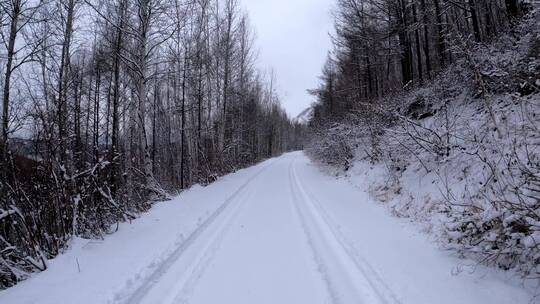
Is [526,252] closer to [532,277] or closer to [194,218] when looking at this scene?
[532,277]

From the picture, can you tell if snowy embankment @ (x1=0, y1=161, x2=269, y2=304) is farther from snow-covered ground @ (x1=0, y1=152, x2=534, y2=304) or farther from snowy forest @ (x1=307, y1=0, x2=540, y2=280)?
snowy forest @ (x1=307, y1=0, x2=540, y2=280)

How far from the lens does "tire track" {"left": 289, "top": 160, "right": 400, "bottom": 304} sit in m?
3.66

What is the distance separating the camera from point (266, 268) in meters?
4.62

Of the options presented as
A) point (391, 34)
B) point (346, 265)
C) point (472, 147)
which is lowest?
point (346, 265)

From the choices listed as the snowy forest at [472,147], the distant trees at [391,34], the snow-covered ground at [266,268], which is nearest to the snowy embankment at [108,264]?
the snow-covered ground at [266,268]

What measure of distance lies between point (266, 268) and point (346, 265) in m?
1.13

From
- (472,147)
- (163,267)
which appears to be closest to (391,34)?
(472,147)

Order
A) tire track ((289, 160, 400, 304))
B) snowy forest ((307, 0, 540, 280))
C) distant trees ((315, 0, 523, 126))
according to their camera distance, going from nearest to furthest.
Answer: tire track ((289, 160, 400, 304)), snowy forest ((307, 0, 540, 280)), distant trees ((315, 0, 523, 126))

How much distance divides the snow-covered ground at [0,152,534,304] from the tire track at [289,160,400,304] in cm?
1

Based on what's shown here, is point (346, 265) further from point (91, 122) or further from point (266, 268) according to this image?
point (91, 122)

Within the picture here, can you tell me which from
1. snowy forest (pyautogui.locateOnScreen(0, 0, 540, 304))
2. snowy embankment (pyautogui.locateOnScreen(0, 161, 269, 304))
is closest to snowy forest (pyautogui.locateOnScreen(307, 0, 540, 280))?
snowy forest (pyautogui.locateOnScreen(0, 0, 540, 304))

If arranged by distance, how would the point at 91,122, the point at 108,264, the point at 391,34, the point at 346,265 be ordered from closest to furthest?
1. the point at 346,265
2. the point at 108,264
3. the point at 391,34
4. the point at 91,122

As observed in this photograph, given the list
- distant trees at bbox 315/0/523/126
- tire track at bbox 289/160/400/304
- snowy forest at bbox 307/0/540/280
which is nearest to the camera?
tire track at bbox 289/160/400/304

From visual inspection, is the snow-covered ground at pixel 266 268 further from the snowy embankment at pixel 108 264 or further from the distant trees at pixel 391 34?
the distant trees at pixel 391 34
